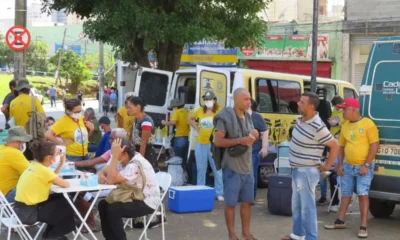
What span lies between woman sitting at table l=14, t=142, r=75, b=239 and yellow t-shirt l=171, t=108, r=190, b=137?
4.62m

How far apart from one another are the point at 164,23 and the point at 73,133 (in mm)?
5183

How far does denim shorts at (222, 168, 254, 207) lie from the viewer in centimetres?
698

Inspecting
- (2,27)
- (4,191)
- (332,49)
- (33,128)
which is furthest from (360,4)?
(2,27)

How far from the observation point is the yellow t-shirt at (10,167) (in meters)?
6.96

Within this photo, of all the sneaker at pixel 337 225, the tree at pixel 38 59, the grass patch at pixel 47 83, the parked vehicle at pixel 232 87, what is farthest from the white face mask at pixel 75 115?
the tree at pixel 38 59

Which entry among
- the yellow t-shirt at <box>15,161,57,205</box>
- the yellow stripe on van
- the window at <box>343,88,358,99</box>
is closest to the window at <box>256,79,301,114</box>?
the window at <box>343,88,358,99</box>

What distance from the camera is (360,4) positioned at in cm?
2228

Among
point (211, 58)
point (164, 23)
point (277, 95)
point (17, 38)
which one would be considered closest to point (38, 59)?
point (211, 58)

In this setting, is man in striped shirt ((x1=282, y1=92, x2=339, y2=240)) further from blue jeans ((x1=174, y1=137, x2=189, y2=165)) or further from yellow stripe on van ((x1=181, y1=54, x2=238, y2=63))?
yellow stripe on van ((x1=181, y1=54, x2=238, y2=63))

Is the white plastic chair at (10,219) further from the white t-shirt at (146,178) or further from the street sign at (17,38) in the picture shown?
the street sign at (17,38)

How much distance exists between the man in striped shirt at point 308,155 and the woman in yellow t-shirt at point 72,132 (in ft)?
9.62

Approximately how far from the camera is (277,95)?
38.4ft

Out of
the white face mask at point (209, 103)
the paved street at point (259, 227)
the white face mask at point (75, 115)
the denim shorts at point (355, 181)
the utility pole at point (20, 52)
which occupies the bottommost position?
the paved street at point (259, 227)

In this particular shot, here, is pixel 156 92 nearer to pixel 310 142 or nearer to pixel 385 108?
pixel 385 108
